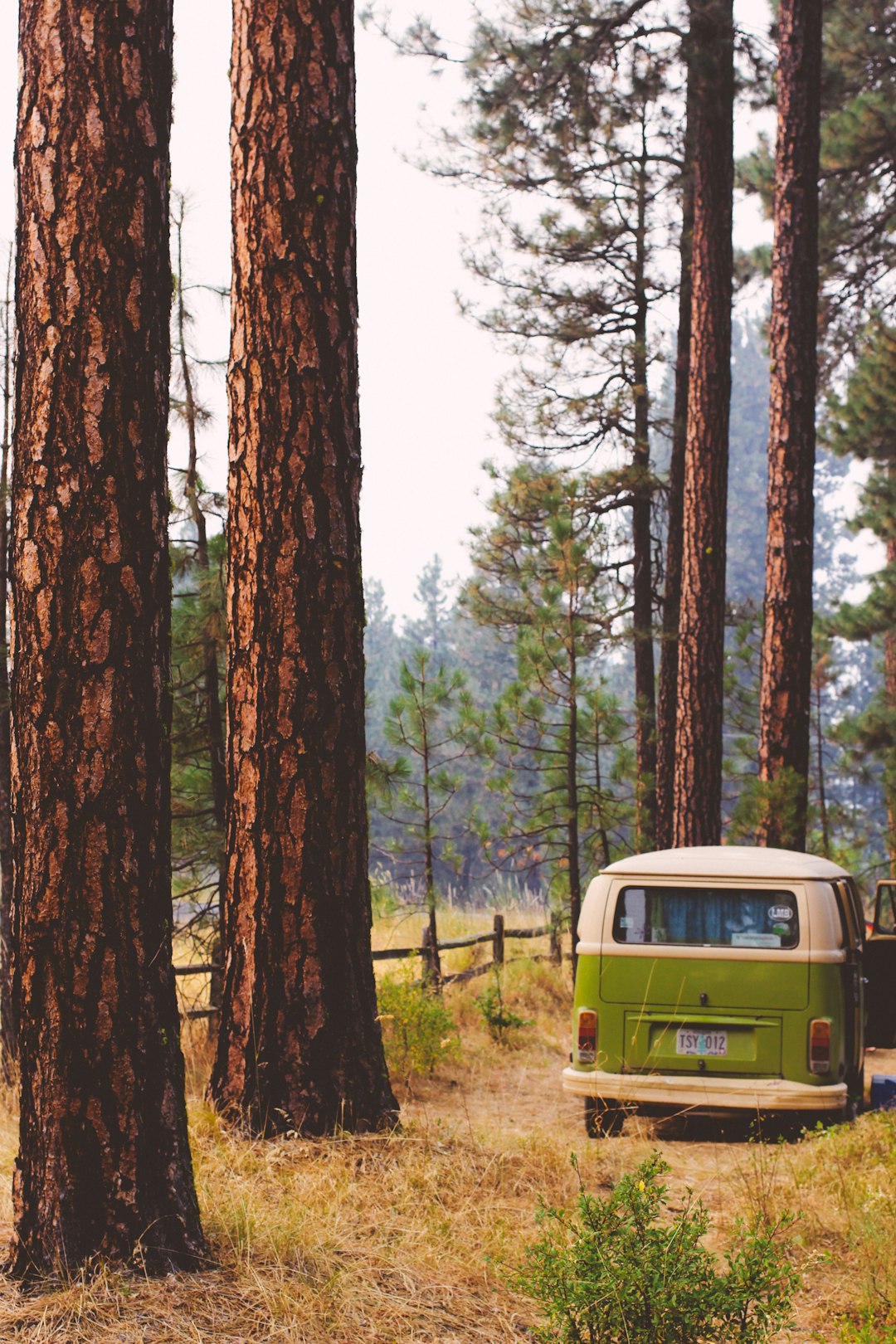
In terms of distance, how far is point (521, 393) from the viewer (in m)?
17.4

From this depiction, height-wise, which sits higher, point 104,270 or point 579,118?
point 579,118

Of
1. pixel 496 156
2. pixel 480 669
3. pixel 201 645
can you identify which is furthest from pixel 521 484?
pixel 480 669

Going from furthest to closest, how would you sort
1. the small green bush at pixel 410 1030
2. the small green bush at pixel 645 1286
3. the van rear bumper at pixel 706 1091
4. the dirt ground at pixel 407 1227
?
the small green bush at pixel 410 1030
the van rear bumper at pixel 706 1091
the dirt ground at pixel 407 1227
the small green bush at pixel 645 1286

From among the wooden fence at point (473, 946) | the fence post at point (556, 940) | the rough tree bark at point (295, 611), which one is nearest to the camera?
the rough tree bark at point (295, 611)

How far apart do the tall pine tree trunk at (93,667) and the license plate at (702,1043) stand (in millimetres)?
3766

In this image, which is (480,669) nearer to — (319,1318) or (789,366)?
(789,366)

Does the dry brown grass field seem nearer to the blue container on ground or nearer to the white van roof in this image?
the blue container on ground

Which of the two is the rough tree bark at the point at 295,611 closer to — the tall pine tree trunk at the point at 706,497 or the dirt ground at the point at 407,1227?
the dirt ground at the point at 407,1227

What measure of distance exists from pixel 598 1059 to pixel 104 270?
5147 millimetres

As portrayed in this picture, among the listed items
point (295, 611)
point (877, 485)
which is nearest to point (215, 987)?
point (295, 611)

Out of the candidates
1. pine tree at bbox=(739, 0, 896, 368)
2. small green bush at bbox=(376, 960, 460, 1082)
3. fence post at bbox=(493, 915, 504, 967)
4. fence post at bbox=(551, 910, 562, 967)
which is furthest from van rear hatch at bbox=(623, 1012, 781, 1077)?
pine tree at bbox=(739, 0, 896, 368)

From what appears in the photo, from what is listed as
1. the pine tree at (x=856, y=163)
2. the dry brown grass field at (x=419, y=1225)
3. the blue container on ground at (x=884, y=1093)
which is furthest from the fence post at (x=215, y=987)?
the pine tree at (x=856, y=163)

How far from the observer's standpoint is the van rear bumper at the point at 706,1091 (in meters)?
6.81

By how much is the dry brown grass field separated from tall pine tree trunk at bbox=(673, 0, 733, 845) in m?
5.02
